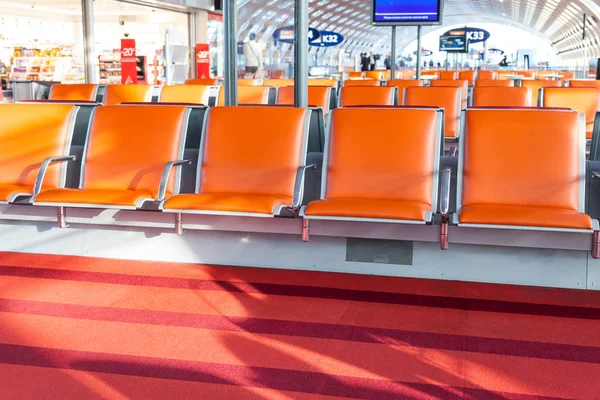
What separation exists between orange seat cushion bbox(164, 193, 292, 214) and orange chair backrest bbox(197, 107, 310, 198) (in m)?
0.20

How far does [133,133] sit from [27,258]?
3.30ft

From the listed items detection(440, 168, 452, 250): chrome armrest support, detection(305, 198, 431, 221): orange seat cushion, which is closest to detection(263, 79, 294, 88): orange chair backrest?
detection(305, 198, 431, 221): orange seat cushion

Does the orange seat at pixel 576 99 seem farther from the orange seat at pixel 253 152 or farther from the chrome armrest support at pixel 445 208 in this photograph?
the chrome armrest support at pixel 445 208

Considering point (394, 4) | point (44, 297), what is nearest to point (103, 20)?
point (394, 4)

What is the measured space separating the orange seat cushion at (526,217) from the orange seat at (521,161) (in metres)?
0.12

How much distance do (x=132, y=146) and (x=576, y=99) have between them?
455cm

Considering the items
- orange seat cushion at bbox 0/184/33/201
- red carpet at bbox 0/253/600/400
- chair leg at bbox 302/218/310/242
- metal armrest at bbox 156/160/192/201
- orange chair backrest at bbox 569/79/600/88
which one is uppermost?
orange chair backrest at bbox 569/79/600/88

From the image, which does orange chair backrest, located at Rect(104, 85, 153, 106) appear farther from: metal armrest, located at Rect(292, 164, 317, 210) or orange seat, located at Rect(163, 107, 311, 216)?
metal armrest, located at Rect(292, 164, 317, 210)

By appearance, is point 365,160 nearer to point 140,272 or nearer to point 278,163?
point 278,163

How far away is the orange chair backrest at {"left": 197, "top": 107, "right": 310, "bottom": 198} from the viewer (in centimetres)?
469

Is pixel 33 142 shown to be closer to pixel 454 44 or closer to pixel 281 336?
pixel 281 336

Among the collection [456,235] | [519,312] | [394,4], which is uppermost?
[394,4]

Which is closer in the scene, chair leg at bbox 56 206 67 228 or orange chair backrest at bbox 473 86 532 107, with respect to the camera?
chair leg at bbox 56 206 67 228

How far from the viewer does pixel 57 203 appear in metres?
4.46
